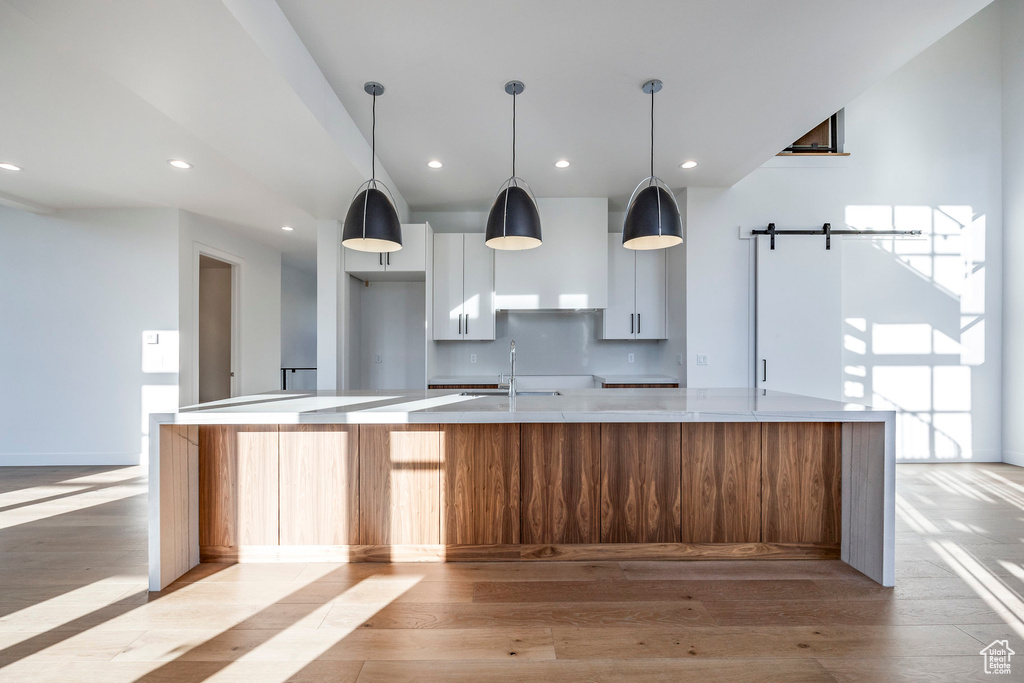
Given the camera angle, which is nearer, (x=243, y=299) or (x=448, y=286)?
(x=448, y=286)

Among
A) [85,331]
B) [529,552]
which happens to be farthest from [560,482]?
[85,331]

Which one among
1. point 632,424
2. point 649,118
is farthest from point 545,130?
point 632,424

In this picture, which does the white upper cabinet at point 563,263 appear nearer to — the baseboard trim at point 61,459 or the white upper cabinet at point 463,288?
the white upper cabinet at point 463,288

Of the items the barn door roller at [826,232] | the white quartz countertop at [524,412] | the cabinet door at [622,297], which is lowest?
the white quartz countertop at [524,412]

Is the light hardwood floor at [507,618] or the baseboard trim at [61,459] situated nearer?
the light hardwood floor at [507,618]

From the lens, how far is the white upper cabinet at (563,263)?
4727 mm

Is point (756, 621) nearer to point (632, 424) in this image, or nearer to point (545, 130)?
point (632, 424)

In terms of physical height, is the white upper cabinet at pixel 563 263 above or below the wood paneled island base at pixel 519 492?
above

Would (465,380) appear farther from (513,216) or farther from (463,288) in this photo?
(513,216)

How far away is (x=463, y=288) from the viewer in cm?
484

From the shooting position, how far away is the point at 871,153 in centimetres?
467

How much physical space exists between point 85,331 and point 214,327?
1.88m

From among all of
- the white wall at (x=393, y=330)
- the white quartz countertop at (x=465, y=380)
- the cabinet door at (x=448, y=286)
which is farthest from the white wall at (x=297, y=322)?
the white quartz countertop at (x=465, y=380)

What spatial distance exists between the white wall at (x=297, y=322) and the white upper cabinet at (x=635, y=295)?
19.2 feet
